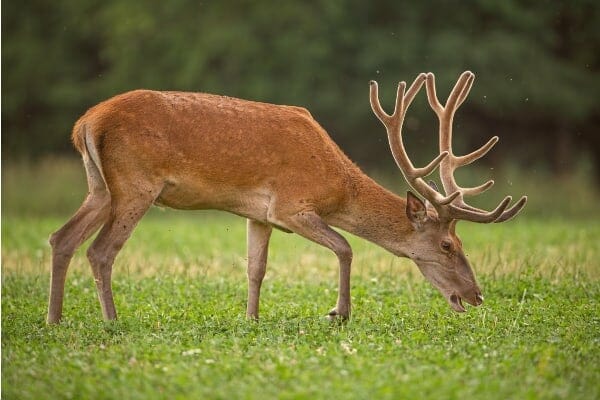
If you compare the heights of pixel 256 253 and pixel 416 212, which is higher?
pixel 416 212

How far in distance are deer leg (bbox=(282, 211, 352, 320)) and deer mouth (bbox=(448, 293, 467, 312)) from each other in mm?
953

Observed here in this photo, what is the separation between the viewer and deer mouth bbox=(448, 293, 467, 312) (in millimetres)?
8672

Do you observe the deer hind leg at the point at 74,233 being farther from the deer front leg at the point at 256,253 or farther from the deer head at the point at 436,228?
the deer head at the point at 436,228

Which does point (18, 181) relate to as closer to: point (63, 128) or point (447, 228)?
point (63, 128)

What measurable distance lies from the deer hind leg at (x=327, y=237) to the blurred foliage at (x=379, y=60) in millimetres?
16199

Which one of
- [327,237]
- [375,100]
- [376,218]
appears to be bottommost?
[327,237]

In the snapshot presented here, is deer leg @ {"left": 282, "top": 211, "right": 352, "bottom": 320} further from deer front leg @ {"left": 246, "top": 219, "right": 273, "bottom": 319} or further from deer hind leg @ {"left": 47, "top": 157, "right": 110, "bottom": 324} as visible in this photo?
deer hind leg @ {"left": 47, "top": 157, "right": 110, "bottom": 324}

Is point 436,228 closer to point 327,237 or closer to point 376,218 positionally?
point 376,218

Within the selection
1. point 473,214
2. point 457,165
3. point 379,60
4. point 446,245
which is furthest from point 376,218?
point 379,60

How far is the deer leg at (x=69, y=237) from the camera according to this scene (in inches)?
328

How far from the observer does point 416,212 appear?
879 cm

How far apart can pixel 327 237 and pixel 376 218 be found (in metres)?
0.58

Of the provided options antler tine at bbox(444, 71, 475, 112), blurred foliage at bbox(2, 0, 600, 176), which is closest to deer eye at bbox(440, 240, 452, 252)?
antler tine at bbox(444, 71, 475, 112)

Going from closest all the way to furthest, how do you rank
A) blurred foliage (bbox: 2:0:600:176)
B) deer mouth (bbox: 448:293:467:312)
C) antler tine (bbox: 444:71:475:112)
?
1. deer mouth (bbox: 448:293:467:312)
2. antler tine (bbox: 444:71:475:112)
3. blurred foliage (bbox: 2:0:600:176)
